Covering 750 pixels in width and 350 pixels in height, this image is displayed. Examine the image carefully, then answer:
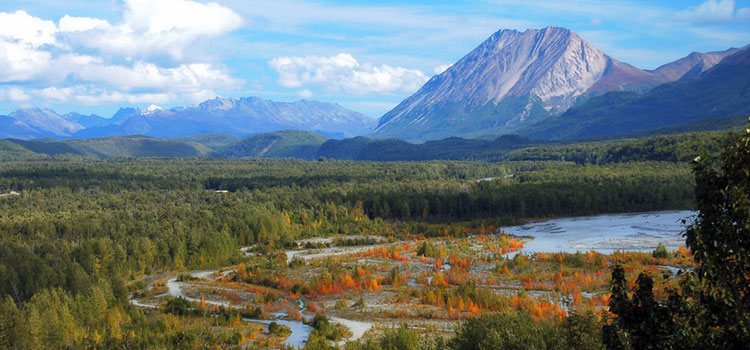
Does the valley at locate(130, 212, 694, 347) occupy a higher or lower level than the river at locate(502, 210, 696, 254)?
lower

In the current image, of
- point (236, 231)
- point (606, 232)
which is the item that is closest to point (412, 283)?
point (606, 232)

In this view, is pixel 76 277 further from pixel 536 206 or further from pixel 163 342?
pixel 536 206

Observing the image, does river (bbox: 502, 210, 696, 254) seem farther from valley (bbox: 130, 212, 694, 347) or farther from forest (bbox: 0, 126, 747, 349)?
forest (bbox: 0, 126, 747, 349)

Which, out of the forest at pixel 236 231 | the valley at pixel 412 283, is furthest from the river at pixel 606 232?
the forest at pixel 236 231

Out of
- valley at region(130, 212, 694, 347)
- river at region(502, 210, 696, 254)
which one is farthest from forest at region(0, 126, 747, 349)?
river at region(502, 210, 696, 254)

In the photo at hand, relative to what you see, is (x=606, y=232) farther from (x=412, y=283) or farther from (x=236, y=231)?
(x=236, y=231)

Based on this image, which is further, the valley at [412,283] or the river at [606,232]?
the river at [606,232]

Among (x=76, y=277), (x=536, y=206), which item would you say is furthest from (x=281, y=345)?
(x=536, y=206)

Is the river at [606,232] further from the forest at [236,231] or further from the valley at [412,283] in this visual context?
the forest at [236,231]
